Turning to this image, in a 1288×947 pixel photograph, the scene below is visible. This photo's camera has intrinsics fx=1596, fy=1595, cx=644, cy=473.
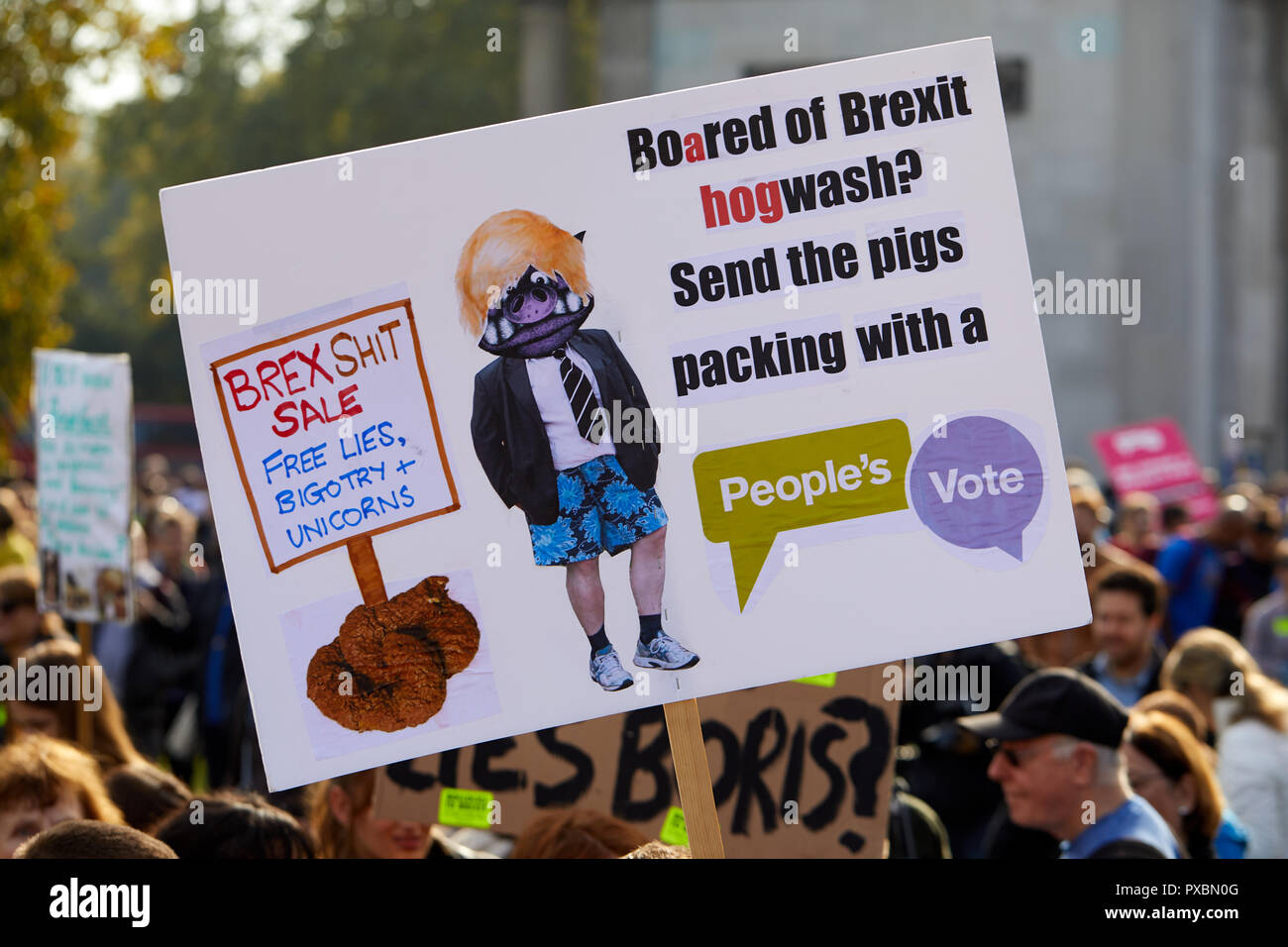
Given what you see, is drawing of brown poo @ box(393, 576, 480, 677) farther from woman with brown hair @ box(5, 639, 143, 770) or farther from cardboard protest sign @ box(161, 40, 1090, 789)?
woman with brown hair @ box(5, 639, 143, 770)

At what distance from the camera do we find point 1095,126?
64.3ft

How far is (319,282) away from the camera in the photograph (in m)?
2.95

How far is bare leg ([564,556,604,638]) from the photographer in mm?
2961

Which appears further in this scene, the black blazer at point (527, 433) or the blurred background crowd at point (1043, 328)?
the blurred background crowd at point (1043, 328)

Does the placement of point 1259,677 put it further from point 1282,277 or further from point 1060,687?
point 1282,277

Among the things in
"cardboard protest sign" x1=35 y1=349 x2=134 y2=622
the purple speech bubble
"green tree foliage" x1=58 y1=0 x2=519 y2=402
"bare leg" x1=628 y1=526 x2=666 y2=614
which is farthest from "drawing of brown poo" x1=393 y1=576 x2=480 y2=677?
"green tree foliage" x1=58 y1=0 x2=519 y2=402

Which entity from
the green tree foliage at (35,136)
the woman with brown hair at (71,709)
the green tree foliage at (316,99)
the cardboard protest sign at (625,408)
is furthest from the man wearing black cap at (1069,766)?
the green tree foliage at (316,99)

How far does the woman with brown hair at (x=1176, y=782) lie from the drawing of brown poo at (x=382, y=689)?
7.45 feet

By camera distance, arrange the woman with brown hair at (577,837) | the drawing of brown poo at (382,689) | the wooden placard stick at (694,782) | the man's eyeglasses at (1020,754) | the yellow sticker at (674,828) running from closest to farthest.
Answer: the wooden placard stick at (694,782), the drawing of brown poo at (382,689), the woman with brown hair at (577,837), the man's eyeglasses at (1020,754), the yellow sticker at (674,828)

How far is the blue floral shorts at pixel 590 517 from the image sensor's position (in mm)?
2951

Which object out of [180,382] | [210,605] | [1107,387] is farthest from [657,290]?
[180,382]

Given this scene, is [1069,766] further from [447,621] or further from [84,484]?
[84,484]

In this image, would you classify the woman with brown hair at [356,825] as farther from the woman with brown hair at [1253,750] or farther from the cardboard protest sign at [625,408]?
the woman with brown hair at [1253,750]

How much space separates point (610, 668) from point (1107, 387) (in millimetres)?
18039
